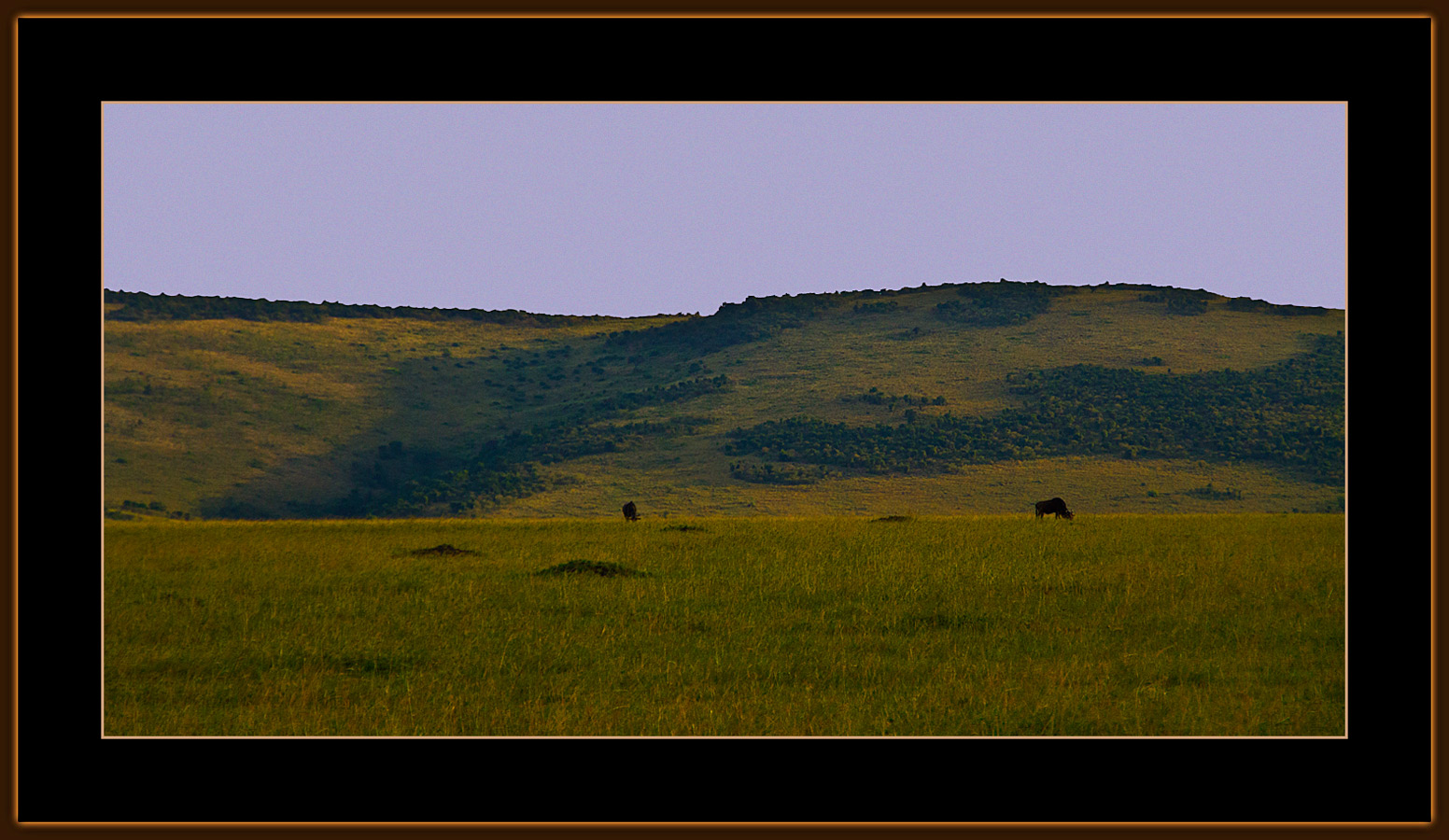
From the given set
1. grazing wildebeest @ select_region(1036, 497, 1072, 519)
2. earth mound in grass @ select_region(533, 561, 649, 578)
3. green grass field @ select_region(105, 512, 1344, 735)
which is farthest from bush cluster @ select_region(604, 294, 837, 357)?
earth mound in grass @ select_region(533, 561, 649, 578)

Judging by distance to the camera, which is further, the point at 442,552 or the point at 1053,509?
the point at 1053,509

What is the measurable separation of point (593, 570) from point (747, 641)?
6.06 meters

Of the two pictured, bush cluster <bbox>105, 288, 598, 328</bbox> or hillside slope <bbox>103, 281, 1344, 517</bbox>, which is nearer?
hillside slope <bbox>103, 281, 1344, 517</bbox>

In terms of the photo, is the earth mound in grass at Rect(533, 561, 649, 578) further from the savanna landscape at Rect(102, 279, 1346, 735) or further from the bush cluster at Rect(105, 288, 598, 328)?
the bush cluster at Rect(105, 288, 598, 328)

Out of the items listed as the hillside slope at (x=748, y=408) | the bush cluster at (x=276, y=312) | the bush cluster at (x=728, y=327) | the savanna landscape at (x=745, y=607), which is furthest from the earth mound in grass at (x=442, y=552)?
the bush cluster at (x=728, y=327)

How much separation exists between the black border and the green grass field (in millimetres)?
2754

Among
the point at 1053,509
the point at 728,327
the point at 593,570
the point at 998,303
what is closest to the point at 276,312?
the point at 728,327

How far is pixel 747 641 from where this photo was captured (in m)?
11.9

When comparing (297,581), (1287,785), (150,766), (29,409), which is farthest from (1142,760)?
(297,581)

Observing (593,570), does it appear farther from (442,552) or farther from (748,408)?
(748,408)

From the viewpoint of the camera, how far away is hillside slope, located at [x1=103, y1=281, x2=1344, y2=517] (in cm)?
10044

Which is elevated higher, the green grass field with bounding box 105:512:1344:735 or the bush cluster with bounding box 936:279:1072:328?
the bush cluster with bounding box 936:279:1072:328
